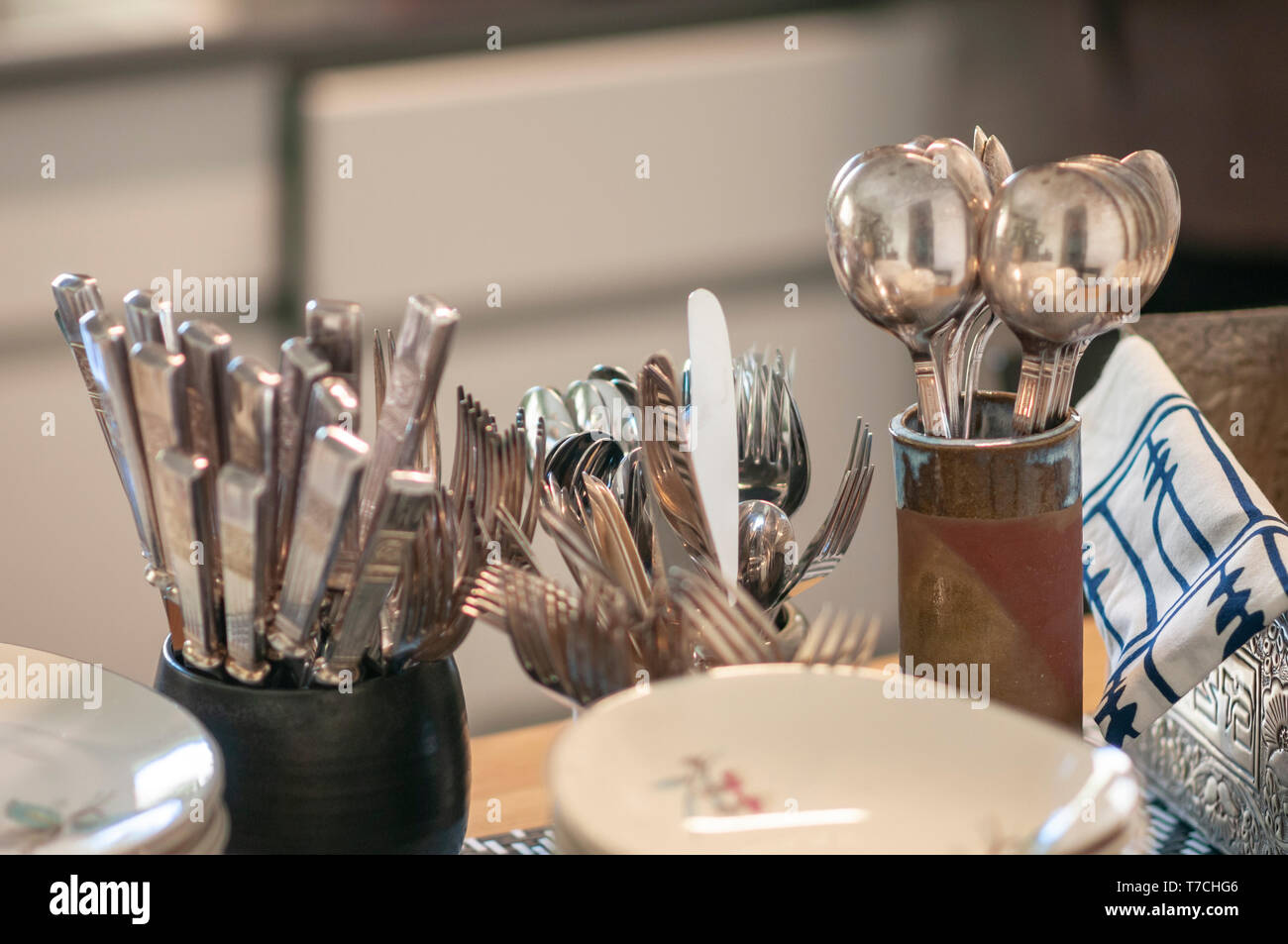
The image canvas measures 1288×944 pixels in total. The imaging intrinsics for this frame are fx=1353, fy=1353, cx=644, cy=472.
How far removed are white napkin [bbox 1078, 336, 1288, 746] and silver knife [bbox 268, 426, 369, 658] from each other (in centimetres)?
26

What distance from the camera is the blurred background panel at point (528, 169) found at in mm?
1349

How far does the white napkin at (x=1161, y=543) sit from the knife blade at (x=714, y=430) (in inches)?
5.5

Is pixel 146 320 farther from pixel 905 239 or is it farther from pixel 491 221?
pixel 491 221

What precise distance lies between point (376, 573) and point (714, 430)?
0.41 feet

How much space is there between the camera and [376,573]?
33cm

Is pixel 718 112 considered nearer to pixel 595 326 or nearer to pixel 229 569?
pixel 595 326

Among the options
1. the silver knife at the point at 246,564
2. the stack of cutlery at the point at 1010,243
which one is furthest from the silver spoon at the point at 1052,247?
the silver knife at the point at 246,564

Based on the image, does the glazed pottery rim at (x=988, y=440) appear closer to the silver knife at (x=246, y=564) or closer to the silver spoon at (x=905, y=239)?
the silver spoon at (x=905, y=239)

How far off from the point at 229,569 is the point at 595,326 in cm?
132

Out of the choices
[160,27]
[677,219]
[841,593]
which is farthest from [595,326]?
[160,27]

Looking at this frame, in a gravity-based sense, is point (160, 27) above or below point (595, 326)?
above

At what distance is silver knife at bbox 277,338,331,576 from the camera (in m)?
0.33

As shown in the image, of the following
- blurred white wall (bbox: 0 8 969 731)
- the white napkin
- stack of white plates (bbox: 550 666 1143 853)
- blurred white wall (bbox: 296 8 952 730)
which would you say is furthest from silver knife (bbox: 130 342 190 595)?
blurred white wall (bbox: 296 8 952 730)

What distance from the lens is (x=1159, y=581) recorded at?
1.55 feet
